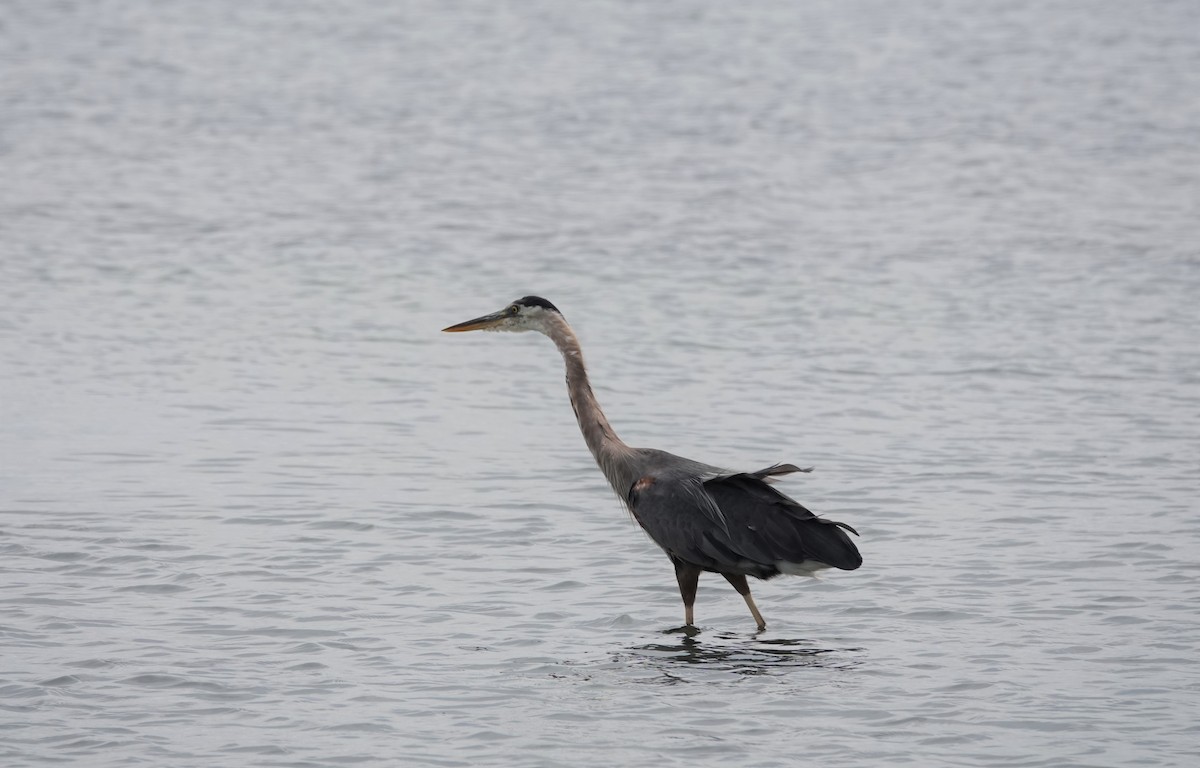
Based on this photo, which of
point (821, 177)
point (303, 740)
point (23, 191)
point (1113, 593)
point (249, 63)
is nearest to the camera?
point (303, 740)

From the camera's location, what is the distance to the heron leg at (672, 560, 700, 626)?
924cm

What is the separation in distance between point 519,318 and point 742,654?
2.63 metres

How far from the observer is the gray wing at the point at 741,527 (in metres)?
9.03

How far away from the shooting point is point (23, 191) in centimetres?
2312

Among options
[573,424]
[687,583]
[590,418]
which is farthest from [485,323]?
[573,424]

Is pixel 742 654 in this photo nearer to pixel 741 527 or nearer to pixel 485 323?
pixel 741 527

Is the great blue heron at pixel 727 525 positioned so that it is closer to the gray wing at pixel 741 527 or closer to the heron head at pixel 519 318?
the gray wing at pixel 741 527

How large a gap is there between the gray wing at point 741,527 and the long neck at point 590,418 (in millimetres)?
425

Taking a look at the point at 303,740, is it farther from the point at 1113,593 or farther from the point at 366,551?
the point at 1113,593

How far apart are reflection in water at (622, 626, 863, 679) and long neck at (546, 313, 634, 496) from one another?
42.9 inches

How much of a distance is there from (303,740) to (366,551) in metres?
2.94

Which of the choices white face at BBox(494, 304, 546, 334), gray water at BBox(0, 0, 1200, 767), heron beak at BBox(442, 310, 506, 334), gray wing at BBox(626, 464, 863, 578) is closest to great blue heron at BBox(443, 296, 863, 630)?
gray wing at BBox(626, 464, 863, 578)

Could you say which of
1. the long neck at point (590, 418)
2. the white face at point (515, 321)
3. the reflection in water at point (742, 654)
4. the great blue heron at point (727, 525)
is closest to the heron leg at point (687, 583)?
the great blue heron at point (727, 525)

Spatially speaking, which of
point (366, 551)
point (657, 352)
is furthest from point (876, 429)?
point (366, 551)
